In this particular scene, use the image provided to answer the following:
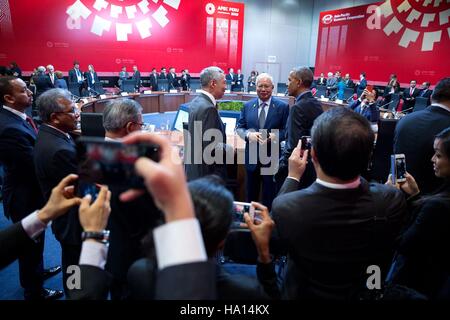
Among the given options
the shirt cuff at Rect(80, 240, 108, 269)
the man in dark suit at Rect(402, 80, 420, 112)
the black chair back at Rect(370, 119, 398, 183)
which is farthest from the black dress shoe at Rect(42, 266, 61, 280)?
the man in dark suit at Rect(402, 80, 420, 112)

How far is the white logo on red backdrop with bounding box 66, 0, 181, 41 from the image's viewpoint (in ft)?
36.3

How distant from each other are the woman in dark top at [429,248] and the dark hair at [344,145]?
461 mm

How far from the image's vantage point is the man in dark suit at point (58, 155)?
169 centimetres

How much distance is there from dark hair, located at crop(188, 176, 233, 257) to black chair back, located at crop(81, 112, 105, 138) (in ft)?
9.24

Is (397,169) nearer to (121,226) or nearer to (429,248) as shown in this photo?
(429,248)

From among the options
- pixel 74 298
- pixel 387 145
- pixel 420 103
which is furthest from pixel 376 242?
pixel 420 103

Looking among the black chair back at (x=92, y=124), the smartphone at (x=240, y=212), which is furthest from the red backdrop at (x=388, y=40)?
the smartphone at (x=240, y=212)

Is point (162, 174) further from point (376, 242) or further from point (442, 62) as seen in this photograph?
point (442, 62)

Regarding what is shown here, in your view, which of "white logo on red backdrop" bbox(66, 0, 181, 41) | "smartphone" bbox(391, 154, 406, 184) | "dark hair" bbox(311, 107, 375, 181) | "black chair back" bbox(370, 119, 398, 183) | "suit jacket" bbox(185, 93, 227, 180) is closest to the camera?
"dark hair" bbox(311, 107, 375, 181)

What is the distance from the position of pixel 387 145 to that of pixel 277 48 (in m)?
13.8

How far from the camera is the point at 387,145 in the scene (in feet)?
12.7

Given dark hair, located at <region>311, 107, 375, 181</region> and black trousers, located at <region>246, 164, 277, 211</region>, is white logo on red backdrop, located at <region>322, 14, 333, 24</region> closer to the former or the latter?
black trousers, located at <region>246, 164, 277, 211</region>

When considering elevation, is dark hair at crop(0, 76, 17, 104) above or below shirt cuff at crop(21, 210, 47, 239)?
above

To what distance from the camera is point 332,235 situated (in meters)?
0.97
